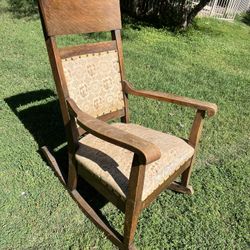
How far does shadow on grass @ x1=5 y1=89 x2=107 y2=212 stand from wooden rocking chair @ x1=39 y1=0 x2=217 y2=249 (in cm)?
20

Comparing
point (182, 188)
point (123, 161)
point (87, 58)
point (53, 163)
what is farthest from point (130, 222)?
point (87, 58)

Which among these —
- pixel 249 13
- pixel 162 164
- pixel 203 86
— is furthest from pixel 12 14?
pixel 249 13

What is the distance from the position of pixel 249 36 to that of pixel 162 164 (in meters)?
8.07

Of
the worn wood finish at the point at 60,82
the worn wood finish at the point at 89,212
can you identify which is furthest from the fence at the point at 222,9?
the worn wood finish at the point at 60,82

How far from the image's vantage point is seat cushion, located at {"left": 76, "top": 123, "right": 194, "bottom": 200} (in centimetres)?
195

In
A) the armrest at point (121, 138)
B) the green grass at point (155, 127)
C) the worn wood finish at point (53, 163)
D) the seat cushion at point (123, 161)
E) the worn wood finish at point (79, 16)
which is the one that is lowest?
the green grass at point (155, 127)

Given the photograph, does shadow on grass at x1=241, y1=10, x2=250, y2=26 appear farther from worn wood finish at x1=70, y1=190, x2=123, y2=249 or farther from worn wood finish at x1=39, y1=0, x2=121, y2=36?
worn wood finish at x1=70, y1=190, x2=123, y2=249

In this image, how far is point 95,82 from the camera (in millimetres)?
2451

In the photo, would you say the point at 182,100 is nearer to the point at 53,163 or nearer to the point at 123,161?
the point at 123,161

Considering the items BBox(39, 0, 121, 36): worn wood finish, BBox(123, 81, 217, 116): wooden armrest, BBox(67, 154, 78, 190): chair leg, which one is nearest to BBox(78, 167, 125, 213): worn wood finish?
BBox(67, 154, 78, 190): chair leg

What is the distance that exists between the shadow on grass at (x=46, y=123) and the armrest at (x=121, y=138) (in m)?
0.86

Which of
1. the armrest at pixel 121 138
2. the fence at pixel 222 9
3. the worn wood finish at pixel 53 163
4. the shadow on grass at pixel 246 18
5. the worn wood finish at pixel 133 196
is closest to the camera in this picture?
the armrest at pixel 121 138

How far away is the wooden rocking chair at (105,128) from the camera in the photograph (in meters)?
1.87

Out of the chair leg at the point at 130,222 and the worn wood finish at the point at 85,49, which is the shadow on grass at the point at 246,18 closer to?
the worn wood finish at the point at 85,49
